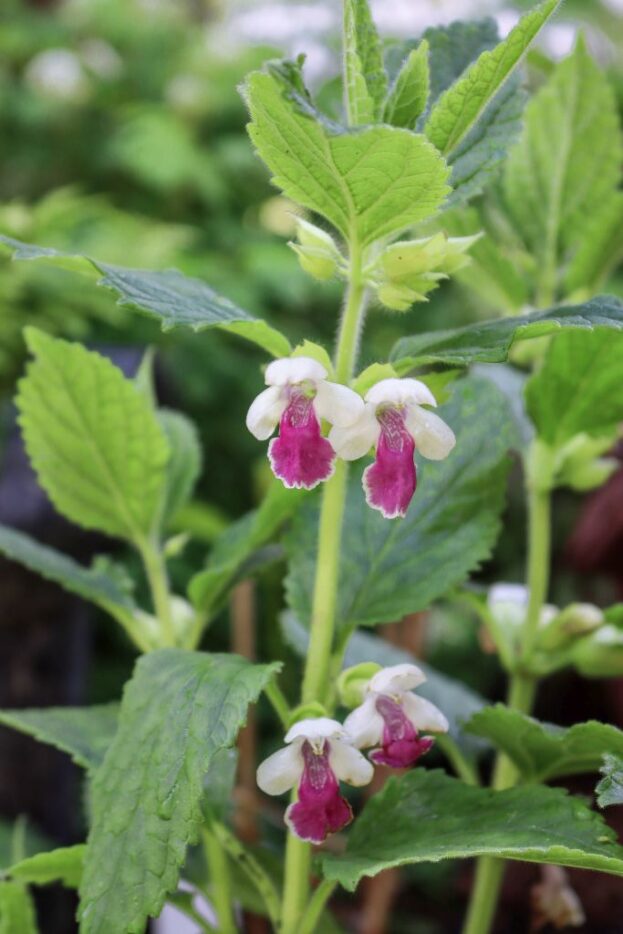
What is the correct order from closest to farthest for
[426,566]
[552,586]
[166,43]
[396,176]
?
[396,176] < [426,566] < [552,586] < [166,43]

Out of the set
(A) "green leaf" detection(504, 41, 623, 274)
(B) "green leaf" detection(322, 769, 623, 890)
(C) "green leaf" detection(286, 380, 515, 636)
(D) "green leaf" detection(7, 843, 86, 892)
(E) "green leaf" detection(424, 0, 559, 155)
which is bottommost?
(D) "green leaf" detection(7, 843, 86, 892)

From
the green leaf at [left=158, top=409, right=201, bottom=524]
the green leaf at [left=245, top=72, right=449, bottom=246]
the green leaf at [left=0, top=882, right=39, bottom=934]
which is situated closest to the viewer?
the green leaf at [left=245, top=72, right=449, bottom=246]

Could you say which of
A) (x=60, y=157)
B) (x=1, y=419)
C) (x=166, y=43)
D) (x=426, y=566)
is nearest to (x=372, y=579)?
(x=426, y=566)

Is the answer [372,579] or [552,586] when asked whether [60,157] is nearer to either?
[552,586]

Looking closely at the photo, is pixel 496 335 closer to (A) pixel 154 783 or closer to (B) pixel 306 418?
(B) pixel 306 418

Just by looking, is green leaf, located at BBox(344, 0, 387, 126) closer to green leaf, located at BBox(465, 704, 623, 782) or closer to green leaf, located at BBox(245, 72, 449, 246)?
green leaf, located at BBox(245, 72, 449, 246)

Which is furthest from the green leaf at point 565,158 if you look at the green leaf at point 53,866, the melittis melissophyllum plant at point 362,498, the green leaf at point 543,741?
the green leaf at point 53,866

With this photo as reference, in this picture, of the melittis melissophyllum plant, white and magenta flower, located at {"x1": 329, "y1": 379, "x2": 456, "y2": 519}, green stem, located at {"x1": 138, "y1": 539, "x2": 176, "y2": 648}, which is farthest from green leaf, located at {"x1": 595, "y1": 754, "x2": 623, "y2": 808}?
green stem, located at {"x1": 138, "y1": 539, "x2": 176, "y2": 648}
